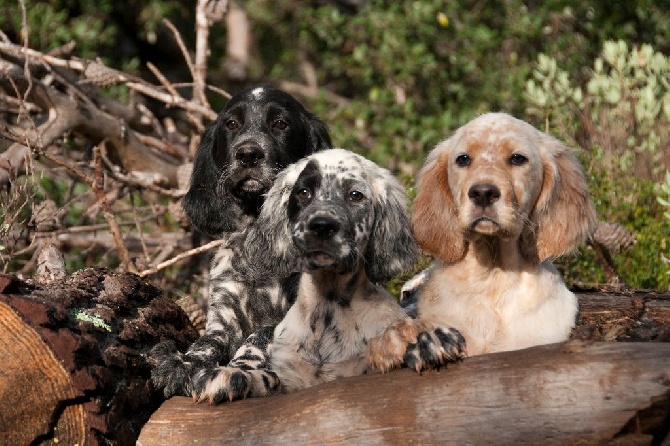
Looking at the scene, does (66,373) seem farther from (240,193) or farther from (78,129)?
(78,129)

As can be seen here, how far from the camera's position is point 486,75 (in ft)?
38.0

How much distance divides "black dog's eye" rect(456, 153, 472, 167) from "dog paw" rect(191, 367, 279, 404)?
4.30 ft

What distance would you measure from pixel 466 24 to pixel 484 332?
23.9ft

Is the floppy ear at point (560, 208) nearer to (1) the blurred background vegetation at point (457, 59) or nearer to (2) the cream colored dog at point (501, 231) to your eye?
(2) the cream colored dog at point (501, 231)

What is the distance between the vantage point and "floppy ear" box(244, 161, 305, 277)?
16.9 ft

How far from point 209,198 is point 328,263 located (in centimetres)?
145

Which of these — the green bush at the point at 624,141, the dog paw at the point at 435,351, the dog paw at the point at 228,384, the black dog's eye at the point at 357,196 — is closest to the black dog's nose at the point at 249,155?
the black dog's eye at the point at 357,196

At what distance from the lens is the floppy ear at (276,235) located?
5.14m

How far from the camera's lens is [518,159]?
505 centimetres

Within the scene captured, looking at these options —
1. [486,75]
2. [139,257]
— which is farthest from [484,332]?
[486,75]

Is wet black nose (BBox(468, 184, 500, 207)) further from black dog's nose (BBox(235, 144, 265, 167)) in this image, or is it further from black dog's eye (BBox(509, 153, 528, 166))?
black dog's nose (BBox(235, 144, 265, 167))

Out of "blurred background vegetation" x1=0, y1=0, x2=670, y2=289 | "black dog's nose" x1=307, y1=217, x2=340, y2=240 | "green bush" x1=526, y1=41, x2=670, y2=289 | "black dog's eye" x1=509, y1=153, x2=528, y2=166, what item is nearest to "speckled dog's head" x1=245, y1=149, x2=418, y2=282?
"black dog's nose" x1=307, y1=217, x2=340, y2=240

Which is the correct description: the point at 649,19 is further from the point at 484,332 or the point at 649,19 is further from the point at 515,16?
the point at 484,332

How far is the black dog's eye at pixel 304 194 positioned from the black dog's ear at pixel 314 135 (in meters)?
1.11
